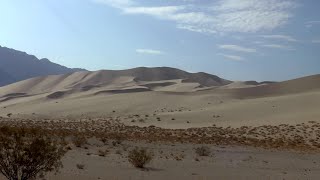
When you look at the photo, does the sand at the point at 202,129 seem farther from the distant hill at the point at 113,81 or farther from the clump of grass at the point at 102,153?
the distant hill at the point at 113,81

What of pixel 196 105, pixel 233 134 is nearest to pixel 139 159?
pixel 233 134

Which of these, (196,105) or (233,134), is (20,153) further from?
(196,105)

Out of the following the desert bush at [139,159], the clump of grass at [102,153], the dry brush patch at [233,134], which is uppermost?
the desert bush at [139,159]

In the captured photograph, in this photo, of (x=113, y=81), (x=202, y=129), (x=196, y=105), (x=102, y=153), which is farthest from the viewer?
(x=113, y=81)

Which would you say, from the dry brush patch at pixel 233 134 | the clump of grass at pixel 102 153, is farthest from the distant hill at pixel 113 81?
the clump of grass at pixel 102 153

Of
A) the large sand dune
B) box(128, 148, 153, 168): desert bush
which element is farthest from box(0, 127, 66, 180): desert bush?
the large sand dune

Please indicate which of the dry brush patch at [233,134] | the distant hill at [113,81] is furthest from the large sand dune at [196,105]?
the dry brush patch at [233,134]

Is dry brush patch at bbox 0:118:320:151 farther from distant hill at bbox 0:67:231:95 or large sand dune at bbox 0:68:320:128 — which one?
distant hill at bbox 0:67:231:95

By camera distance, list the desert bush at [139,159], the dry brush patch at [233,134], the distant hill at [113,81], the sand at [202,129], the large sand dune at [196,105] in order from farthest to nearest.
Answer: the distant hill at [113,81], the large sand dune at [196,105], the dry brush patch at [233,134], the sand at [202,129], the desert bush at [139,159]

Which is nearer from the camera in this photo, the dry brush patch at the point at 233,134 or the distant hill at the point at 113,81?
the dry brush patch at the point at 233,134

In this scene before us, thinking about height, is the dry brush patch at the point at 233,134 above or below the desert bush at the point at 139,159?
below

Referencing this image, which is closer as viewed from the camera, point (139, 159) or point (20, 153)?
point (20, 153)

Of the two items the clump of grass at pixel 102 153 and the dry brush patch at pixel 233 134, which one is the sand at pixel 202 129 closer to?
the dry brush patch at pixel 233 134

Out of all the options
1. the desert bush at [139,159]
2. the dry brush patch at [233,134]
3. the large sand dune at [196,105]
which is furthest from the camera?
the large sand dune at [196,105]
